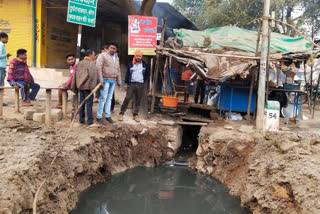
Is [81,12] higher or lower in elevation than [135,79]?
higher

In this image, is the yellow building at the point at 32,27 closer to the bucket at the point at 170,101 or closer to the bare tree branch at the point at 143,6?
the bare tree branch at the point at 143,6

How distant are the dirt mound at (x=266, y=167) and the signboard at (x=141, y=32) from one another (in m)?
3.21

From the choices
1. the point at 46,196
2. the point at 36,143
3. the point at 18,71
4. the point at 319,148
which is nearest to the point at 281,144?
the point at 319,148

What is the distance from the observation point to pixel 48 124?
5852mm

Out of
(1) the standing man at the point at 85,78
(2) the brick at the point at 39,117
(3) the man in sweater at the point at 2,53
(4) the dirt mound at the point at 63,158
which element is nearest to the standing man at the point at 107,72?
(1) the standing man at the point at 85,78

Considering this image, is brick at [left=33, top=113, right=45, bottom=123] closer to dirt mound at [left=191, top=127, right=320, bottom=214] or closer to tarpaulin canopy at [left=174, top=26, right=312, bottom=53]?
dirt mound at [left=191, top=127, right=320, bottom=214]

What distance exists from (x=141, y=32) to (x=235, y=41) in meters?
3.44

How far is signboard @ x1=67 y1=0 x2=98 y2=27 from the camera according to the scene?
5.42 m

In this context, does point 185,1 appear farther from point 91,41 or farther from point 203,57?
point 203,57

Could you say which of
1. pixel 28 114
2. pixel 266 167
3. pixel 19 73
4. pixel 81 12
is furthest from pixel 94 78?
pixel 266 167

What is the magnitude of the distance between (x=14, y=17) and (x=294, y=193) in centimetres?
1155

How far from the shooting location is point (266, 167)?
15.7 ft

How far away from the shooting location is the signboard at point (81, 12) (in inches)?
213

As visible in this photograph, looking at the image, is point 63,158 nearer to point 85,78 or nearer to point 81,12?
point 85,78
